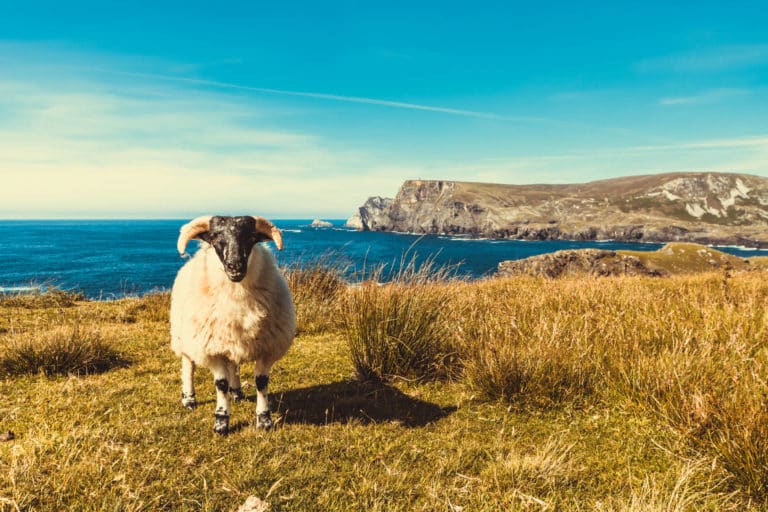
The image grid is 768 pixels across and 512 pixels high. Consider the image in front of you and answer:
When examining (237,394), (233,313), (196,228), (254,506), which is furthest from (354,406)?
(196,228)

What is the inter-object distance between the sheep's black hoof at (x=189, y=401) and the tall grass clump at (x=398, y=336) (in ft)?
7.94

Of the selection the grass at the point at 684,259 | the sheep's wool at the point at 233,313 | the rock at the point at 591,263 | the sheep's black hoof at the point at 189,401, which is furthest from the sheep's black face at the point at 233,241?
the grass at the point at 684,259

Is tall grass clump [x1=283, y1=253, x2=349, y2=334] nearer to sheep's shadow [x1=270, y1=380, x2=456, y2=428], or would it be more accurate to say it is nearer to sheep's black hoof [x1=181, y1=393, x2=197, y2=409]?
sheep's shadow [x1=270, y1=380, x2=456, y2=428]

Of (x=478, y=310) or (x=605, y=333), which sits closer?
(x=605, y=333)

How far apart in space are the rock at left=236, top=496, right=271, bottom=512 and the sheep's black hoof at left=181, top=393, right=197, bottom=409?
2559 millimetres

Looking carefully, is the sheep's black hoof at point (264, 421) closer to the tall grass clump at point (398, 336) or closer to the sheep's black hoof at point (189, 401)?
the sheep's black hoof at point (189, 401)

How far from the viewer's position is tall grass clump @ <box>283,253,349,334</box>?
32.4 ft

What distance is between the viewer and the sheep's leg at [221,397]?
14.8 ft

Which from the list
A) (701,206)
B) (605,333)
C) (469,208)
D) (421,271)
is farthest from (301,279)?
(701,206)

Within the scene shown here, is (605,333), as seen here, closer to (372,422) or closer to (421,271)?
(421,271)

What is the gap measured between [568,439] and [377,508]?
2.48 meters

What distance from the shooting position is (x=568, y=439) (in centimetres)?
438

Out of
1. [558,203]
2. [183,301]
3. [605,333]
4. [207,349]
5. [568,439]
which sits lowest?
[568,439]

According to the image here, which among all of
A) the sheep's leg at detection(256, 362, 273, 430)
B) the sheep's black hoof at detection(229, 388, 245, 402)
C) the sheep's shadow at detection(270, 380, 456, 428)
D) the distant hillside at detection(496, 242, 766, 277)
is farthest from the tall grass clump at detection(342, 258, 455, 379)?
the distant hillside at detection(496, 242, 766, 277)
